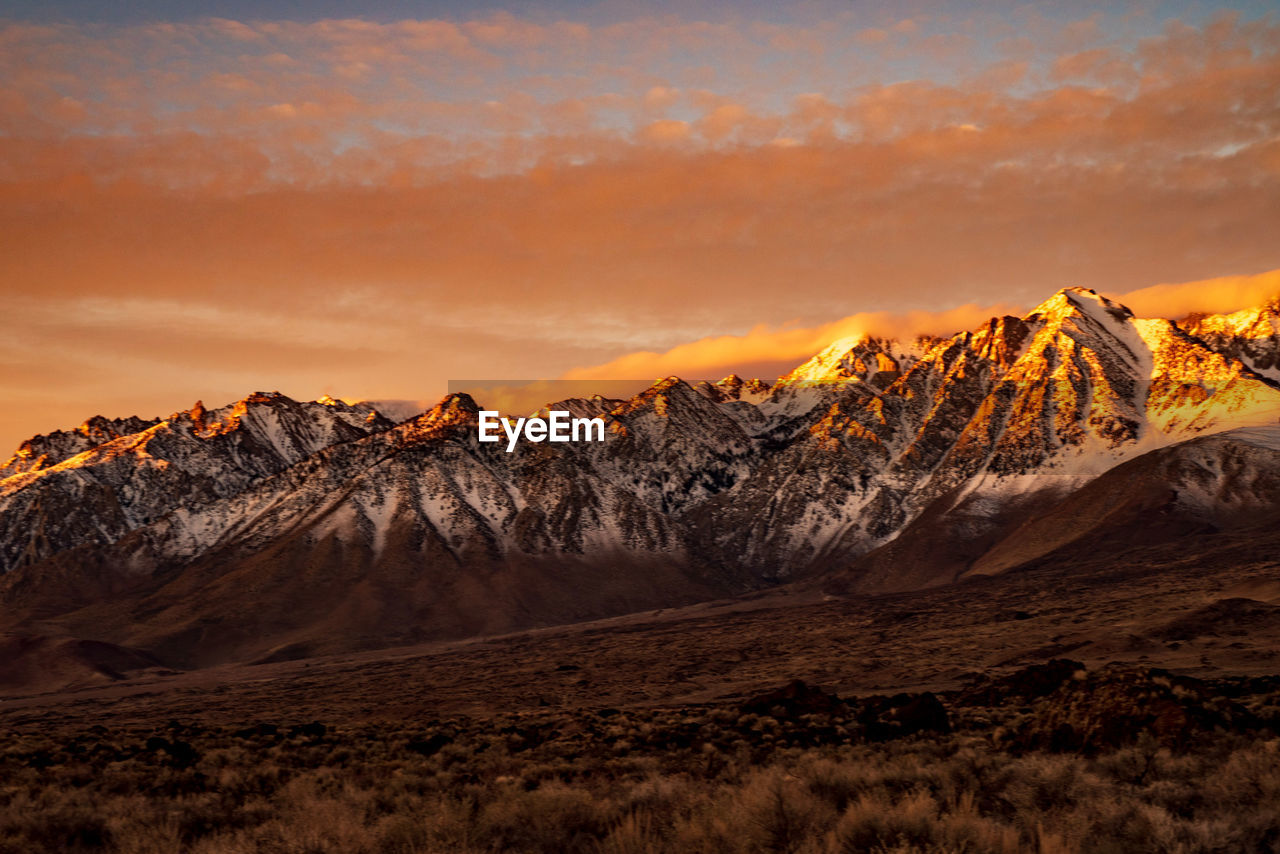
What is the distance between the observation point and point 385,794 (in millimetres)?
18891

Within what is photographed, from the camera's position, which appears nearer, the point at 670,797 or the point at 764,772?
the point at 670,797

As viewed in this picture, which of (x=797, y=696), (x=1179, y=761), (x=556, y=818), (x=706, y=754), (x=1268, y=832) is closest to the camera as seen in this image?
(x=1268, y=832)

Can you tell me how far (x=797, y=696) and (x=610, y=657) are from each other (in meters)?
75.1

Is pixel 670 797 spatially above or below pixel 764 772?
above

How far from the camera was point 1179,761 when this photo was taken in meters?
18.1

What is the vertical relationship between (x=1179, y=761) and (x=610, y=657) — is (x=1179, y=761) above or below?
above

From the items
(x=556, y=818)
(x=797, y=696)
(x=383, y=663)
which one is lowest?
(x=383, y=663)

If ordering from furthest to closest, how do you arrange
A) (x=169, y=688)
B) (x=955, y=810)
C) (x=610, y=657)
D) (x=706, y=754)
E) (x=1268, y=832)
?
(x=169, y=688)
(x=610, y=657)
(x=706, y=754)
(x=955, y=810)
(x=1268, y=832)

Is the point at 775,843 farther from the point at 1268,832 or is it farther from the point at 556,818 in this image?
the point at 1268,832

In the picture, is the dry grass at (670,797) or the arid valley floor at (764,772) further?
the arid valley floor at (764,772)

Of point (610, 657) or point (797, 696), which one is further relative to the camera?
point (610, 657)

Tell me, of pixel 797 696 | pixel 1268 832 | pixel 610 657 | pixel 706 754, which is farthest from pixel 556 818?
A: pixel 610 657

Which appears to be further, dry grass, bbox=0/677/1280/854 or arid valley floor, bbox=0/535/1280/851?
arid valley floor, bbox=0/535/1280/851

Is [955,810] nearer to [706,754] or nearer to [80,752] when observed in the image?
[706,754]
